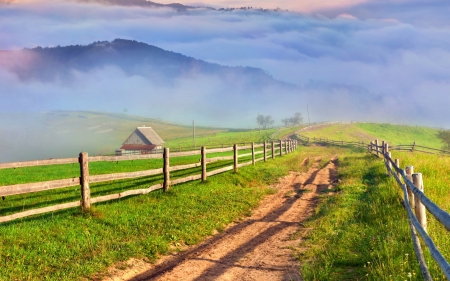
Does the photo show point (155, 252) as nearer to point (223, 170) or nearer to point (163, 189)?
point (163, 189)

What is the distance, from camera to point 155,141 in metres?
104

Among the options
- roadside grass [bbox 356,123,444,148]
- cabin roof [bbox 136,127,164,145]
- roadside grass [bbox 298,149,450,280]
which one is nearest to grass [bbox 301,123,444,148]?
roadside grass [bbox 356,123,444,148]

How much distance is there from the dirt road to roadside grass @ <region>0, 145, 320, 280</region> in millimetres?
477

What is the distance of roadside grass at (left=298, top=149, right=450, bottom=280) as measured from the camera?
6.18 m

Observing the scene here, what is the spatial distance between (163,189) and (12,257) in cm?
699

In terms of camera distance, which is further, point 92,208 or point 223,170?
point 223,170

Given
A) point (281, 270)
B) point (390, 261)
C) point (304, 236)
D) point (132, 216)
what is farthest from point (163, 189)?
point (390, 261)

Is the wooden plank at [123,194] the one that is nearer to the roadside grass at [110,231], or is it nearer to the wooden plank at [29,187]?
the roadside grass at [110,231]

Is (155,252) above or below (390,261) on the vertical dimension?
below

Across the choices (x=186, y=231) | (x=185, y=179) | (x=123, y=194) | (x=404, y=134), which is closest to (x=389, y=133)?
(x=404, y=134)

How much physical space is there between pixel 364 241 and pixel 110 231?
603 centimetres

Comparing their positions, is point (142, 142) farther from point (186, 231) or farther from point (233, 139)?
point (186, 231)

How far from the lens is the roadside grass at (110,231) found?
7.71 m

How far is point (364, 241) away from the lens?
27.2 ft
